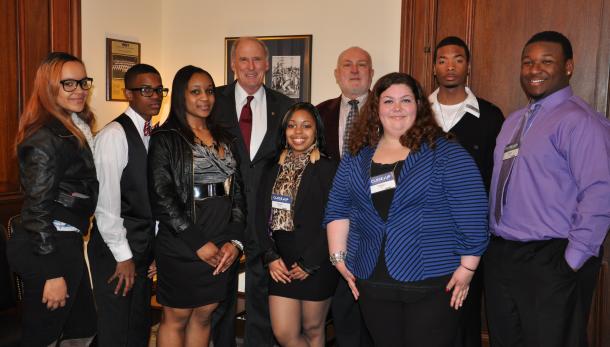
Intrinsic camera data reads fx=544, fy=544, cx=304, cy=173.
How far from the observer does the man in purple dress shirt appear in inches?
91.0

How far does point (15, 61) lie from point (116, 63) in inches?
33.0

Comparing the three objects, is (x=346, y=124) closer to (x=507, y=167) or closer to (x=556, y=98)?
(x=507, y=167)

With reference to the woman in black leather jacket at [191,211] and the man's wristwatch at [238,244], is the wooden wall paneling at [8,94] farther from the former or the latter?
the man's wristwatch at [238,244]

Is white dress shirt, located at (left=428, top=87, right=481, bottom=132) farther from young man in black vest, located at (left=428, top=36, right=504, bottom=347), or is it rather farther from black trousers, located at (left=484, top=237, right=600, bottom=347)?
black trousers, located at (left=484, top=237, right=600, bottom=347)

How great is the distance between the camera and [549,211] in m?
2.39

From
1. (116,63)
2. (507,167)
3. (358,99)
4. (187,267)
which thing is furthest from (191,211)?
(116,63)

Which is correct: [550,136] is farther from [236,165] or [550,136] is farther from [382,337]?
[236,165]

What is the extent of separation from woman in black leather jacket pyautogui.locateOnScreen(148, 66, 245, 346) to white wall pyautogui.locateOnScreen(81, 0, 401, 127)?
171cm

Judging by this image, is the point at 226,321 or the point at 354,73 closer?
the point at 226,321

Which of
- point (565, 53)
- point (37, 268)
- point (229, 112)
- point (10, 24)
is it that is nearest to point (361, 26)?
point (229, 112)

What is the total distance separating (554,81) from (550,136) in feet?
1.00

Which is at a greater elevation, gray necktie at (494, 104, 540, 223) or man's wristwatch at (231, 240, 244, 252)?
gray necktie at (494, 104, 540, 223)

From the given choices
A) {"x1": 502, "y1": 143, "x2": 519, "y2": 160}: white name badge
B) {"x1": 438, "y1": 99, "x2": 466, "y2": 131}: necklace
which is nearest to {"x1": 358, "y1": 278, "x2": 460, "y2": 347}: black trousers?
{"x1": 502, "y1": 143, "x2": 519, "y2": 160}: white name badge

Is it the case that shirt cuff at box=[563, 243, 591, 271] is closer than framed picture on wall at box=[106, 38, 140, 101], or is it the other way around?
shirt cuff at box=[563, 243, 591, 271]
